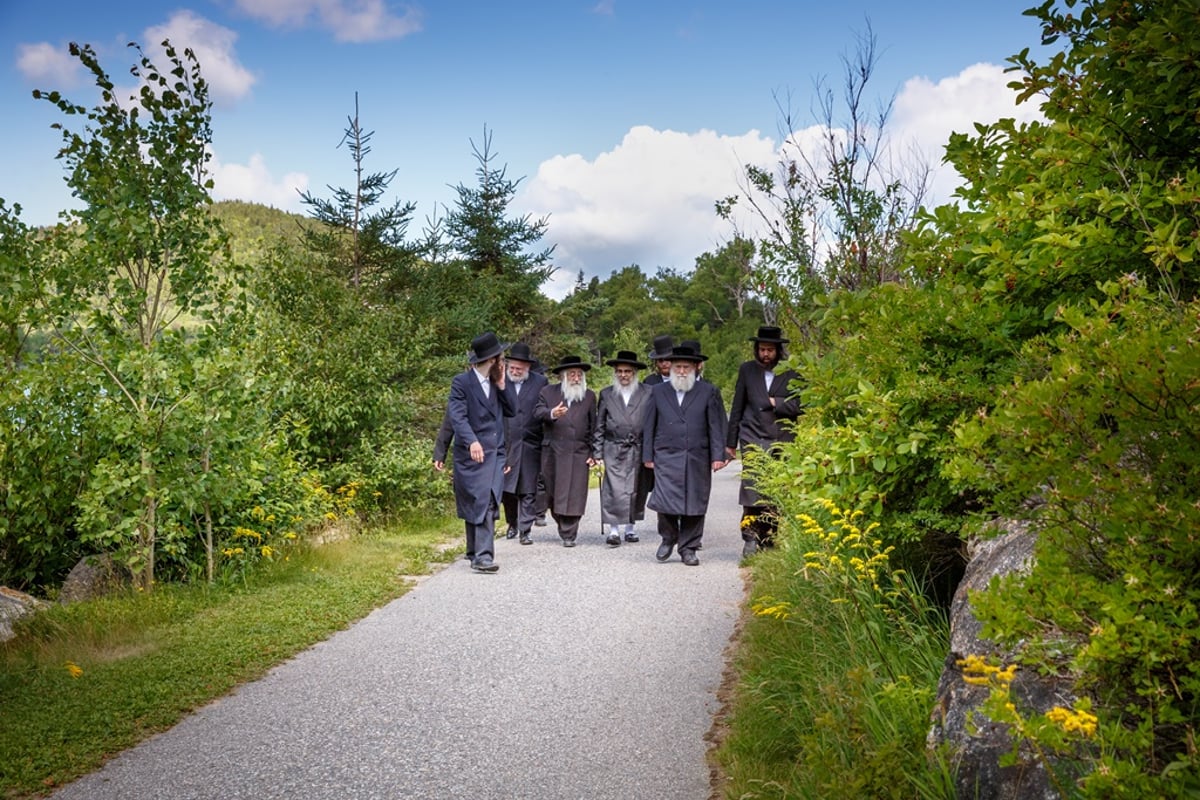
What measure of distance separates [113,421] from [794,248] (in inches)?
275

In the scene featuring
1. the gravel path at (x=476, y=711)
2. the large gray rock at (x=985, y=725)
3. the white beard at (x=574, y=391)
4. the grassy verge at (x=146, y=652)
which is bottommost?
the gravel path at (x=476, y=711)

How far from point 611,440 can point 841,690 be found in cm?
764

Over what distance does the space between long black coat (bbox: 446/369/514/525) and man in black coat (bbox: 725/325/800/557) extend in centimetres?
243

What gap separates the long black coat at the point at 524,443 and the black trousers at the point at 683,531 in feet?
7.50

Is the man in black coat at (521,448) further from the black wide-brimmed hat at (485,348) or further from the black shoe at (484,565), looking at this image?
the black shoe at (484,565)

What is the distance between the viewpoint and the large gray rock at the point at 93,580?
25.1ft

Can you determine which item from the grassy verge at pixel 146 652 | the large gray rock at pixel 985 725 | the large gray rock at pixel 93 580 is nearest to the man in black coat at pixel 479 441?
the grassy verge at pixel 146 652

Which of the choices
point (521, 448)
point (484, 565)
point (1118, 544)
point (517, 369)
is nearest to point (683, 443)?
point (484, 565)

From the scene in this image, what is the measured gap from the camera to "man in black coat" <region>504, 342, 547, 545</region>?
11.7 m

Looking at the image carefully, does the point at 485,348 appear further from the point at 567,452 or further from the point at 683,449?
the point at 567,452

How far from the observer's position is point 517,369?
11773mm

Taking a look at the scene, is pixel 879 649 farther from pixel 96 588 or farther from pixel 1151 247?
pixel 96 588

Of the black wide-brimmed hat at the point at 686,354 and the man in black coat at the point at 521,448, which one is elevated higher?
the black wide-brimmed hat at the point at 686,354

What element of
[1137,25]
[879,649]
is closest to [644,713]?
[879,649]
